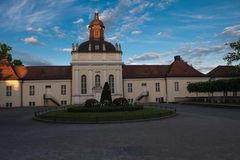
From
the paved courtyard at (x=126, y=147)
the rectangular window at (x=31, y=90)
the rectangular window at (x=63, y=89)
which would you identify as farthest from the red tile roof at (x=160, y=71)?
the paved courtyard at (x=126, y=147)

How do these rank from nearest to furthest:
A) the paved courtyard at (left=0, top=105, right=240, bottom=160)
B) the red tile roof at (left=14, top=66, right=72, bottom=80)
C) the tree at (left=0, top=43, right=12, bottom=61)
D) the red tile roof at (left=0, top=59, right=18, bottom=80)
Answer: the paved courtyard at (left=0, top=105, right=240, bottom=160) < the red tile roof at (left=0, top=59, right=18, bottom=80) < the red tile roof at (left=14, top=66, right=72, bottom=80) < the tree at (left=0, top=43, right=12, bottom=61)

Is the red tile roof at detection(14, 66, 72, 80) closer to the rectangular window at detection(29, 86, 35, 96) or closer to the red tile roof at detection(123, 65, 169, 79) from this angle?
the rectangular window at detection(29, 86, 35, 96)

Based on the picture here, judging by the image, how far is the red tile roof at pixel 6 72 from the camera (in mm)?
44750

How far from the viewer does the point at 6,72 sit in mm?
45562

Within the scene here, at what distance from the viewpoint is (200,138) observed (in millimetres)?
10398

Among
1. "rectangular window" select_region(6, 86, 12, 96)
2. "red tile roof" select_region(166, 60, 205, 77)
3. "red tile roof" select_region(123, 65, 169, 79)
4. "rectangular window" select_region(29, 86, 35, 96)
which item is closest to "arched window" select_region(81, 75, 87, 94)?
"red tile roof" select_region(123, 65, 169, 79)

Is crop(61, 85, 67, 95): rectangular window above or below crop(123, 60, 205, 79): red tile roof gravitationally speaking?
below

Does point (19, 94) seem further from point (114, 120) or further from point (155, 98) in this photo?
point (114, 120)

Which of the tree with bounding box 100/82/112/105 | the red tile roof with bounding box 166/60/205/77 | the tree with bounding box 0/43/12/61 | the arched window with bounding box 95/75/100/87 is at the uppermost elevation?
the tree with bounding box 0/43/12/61

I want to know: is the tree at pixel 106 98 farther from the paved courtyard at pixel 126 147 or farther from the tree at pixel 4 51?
the tree at pixel 4 51

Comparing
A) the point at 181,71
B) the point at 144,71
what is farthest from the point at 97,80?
the point at 181,71

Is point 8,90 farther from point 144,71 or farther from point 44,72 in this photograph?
Answer: point 144,71

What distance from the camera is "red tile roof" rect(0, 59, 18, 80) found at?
44.8m

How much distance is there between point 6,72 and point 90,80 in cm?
1716
